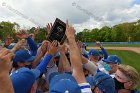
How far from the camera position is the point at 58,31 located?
532cm

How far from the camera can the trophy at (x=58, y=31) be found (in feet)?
17.3

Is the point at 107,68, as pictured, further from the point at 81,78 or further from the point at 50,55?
the point at 81,78

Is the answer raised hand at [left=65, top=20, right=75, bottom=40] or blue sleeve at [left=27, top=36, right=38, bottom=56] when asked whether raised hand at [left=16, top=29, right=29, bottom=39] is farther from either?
raised hand at [left=65, top=20, right=75, bottom=40]

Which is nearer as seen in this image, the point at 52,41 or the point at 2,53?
the point at 2,53

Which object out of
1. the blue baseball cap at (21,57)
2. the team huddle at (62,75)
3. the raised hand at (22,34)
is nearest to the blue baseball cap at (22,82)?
the team huddle at (62,75)

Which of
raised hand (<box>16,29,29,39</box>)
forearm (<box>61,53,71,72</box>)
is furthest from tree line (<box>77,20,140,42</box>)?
forearm (<box>61,53,71,72</box>)

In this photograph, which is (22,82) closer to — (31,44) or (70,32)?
(70,32)

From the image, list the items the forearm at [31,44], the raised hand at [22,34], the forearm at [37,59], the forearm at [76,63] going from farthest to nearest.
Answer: the forearm at [31,44] < the raised hand at [22,34] < the forearm at [37,59] < the forearm at [76,63]

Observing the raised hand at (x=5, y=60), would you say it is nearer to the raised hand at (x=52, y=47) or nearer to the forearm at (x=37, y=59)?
the raised hand at (x=52, y=47)

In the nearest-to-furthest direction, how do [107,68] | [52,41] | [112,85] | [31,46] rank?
[112,85] → [52,41] → [107,68] → [31,46]

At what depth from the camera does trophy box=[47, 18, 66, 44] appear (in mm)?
5266

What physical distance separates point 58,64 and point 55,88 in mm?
3064

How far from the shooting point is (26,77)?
140 inches

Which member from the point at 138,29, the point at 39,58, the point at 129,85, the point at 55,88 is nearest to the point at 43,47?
the point at 39,58
